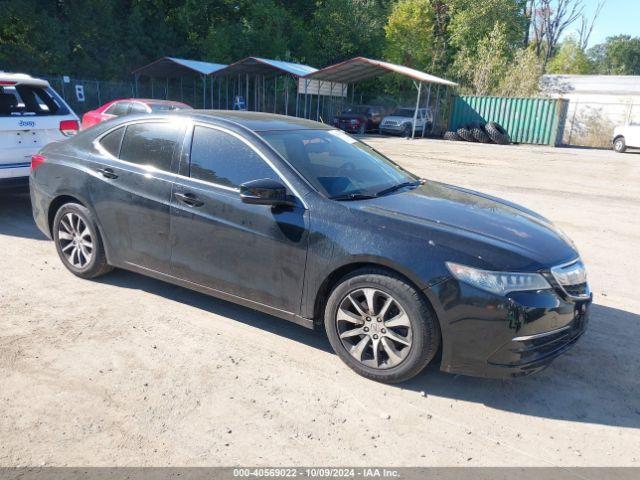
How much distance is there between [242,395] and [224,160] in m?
1.81

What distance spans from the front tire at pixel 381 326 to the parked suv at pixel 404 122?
27538mm

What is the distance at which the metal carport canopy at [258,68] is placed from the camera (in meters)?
28.0

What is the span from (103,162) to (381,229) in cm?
276

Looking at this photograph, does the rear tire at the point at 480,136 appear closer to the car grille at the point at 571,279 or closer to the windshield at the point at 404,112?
the windshield at the point at 404,112

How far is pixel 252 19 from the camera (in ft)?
123

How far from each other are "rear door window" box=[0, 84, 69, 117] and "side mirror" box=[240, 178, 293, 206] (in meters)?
5.09

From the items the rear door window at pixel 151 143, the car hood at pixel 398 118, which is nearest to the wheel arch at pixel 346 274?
the rear door window at pixel 151 143

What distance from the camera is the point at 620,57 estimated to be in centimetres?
7775

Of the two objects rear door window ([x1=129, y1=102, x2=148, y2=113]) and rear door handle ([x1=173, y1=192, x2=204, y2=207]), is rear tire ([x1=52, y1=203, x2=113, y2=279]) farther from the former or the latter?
rear door window ([x1=129, y1=102, x2=148, y2=113])

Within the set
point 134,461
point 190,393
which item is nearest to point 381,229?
point 190,393

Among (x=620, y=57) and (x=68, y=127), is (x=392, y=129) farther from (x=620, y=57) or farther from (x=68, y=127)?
(x=620, y=57)

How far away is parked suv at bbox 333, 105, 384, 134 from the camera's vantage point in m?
31.1

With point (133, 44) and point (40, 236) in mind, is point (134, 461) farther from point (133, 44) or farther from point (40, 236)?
point (133, 44)

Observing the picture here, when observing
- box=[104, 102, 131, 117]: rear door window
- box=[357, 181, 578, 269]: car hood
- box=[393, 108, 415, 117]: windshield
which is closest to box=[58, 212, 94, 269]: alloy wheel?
box=[357, 181, 578, 269]: car hood
